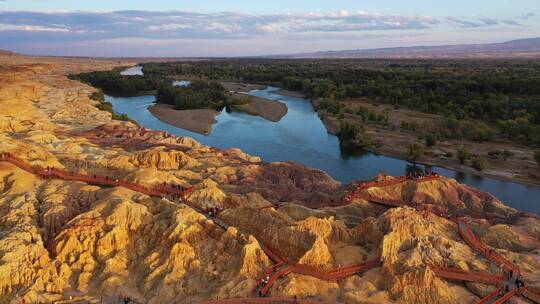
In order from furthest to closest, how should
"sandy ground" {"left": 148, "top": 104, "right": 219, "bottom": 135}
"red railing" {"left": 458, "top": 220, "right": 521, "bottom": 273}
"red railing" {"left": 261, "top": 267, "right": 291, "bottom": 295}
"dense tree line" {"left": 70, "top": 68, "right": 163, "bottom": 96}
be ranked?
"dense tree line" {"left": 70, "top": 68, "right": 163, "bottom": 96} → "sandy ground" {"left": 148, "top": 104, "right": 219, "bottom": 135} → "red railing" {"left": 458, "top": 220, "right": 521, "bottom": 273} → "red railing" {"left": 261, "top": 267, "right": 291, "bottom": 295}

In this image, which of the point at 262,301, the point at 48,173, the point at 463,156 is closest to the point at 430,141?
the point at 463,156

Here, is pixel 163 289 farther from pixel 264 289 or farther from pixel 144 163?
pixel 144 163

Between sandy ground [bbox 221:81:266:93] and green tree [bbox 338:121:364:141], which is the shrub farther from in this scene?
sandy ground [bbox 221:81:266:93]

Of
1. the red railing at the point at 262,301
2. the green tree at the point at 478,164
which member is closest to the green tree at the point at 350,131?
the green tree at the point at 478,164

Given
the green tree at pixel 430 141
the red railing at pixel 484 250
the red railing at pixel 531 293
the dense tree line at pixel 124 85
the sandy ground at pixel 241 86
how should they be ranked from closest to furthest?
the red railing at pixel 531 293 → the red railing at pixel 484 250 → the green tree at pixel 430 141 → the dense tree line at pixel 124 85 → the sandy ground at pixel 241 86

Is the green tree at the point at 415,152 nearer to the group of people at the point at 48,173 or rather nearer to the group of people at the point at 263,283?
the group of people at the point at 48,173

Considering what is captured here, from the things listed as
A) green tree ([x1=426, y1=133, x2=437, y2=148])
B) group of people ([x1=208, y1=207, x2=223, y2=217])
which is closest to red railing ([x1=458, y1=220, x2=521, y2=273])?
group of people ([x1=208, y1=207, x2=223, y2=217])
